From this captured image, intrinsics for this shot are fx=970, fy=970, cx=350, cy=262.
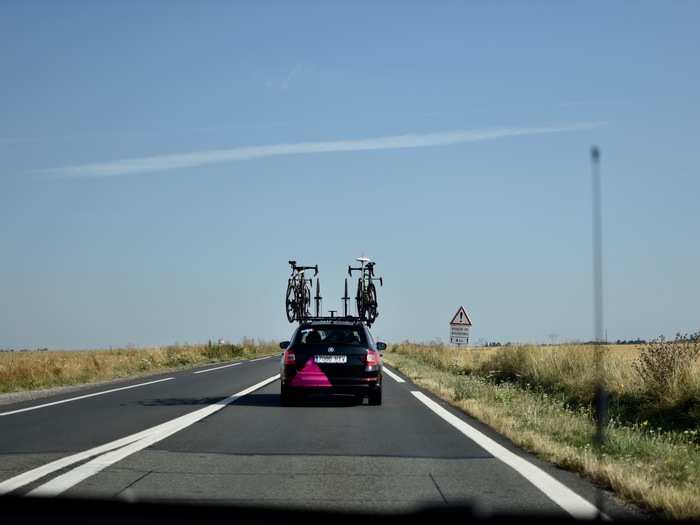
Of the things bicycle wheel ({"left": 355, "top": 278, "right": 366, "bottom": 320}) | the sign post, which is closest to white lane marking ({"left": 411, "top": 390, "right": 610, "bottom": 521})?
the sign post

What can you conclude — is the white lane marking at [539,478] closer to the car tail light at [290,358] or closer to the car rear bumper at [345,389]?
the car rear bumper at [345,389]

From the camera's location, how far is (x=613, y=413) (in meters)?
18.0

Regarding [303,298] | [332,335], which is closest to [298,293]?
[303,298]

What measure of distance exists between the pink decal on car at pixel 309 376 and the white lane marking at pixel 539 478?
3.57m

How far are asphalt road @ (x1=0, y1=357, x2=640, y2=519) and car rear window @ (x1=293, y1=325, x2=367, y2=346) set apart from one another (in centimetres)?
123

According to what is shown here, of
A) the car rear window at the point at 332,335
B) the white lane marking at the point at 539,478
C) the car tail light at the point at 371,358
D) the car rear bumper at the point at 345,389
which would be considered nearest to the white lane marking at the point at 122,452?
the car rear bumper at the point at 345,389

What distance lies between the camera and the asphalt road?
778 cm

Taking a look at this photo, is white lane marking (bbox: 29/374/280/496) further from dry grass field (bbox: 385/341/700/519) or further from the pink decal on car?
dry grass field (bbox: 385/341/700/519)

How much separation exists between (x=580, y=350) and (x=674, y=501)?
1990 cm

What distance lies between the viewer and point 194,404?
60.5 feet

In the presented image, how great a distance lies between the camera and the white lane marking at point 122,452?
8.14 meters

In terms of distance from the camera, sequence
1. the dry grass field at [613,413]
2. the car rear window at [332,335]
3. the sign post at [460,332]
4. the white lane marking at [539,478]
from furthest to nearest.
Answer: the sign post at [460,332] → the car rear window at [332,335] → the dry grass field at [613,413] → the white lane marking at [539,478]

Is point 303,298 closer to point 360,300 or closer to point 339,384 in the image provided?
point 360,300

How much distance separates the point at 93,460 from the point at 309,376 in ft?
26.6
